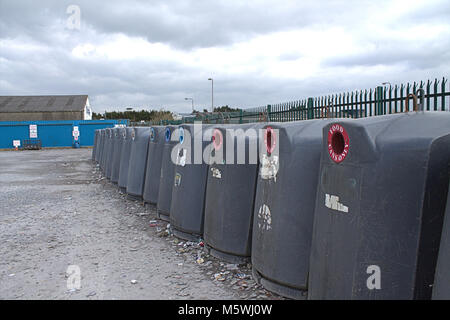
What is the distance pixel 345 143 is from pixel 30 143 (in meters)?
32.2

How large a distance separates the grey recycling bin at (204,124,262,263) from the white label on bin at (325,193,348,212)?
56.7 inches

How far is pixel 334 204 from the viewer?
2494 millimetres

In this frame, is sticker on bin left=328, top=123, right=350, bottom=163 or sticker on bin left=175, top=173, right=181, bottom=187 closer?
sticker on bin left=328, top=123, right=350, bottom=163

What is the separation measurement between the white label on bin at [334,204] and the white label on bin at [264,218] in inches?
31.3

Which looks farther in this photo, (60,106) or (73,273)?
(60,106)

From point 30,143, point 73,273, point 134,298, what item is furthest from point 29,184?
point 30,143

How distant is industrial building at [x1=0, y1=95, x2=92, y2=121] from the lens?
56.0m

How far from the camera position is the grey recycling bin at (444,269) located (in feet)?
6.24

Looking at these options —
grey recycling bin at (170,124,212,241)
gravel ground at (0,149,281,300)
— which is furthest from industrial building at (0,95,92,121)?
grey recycling bin at (170,124,212,241)

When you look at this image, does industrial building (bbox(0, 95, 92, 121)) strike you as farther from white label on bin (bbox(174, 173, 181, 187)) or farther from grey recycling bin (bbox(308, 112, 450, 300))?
grey recycling bin (bbox(308, 112, 450, 300))

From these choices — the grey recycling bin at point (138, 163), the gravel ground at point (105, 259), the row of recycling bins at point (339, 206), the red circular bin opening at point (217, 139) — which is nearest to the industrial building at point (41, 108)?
the grey recycling bin at point (138, 163)

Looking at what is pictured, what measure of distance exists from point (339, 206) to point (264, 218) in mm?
1014

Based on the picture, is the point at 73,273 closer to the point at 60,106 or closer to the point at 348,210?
the point at 348,210

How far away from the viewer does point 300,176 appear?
307 centimetres
